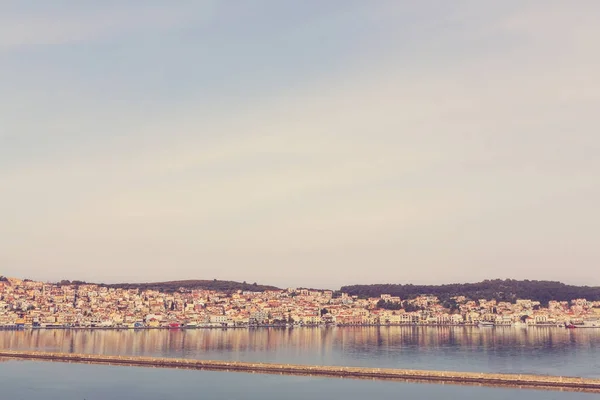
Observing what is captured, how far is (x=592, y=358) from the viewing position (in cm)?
7831

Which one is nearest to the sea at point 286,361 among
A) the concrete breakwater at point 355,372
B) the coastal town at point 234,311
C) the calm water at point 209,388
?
the calm water at point 209,388

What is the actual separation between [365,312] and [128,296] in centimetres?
7111

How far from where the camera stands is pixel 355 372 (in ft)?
194

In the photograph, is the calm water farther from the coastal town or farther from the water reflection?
the coastal town

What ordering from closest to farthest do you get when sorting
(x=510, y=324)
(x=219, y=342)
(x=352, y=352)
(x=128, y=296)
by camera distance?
(x=352, y=352), (x=219, y=342), (x=510, y=324), (x=128, y=296)

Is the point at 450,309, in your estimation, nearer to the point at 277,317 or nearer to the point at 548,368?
the point at 277,317

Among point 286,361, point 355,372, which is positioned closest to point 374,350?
point 286,361

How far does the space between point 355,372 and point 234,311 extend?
110 m

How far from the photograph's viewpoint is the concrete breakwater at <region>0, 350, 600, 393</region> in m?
51.8

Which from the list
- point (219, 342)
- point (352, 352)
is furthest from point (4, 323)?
point (352, 352)

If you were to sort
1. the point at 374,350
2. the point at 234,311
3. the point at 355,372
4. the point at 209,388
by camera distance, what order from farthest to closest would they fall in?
the point at 234,311
the point at 374,350
the point at 355,372
the point at 209,388

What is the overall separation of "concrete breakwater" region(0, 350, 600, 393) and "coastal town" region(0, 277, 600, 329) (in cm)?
6966

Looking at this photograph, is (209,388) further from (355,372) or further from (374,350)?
(374,350)

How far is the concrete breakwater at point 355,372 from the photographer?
51781 millimetres
